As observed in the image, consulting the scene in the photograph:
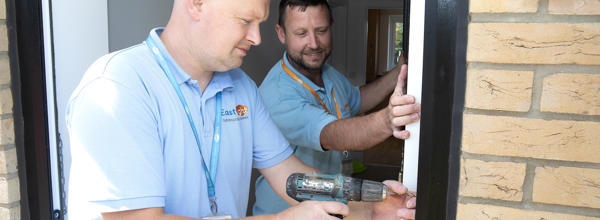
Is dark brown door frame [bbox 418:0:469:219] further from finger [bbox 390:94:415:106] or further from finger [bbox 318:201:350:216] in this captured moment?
finger [bbox 318:201:350:216]

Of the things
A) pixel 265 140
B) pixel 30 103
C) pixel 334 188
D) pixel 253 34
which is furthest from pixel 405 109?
pixel 30 103

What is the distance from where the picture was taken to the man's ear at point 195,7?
1456 mm

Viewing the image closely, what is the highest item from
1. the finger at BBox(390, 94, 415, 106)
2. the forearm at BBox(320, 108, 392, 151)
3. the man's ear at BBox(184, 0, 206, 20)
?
the man's ear at BBox(184, 0, 206, 20)

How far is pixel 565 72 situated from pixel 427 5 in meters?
0.35

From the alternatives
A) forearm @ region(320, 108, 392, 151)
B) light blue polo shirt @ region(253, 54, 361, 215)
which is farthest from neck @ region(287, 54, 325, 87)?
forearm @ region(320, 108, 392, 151)

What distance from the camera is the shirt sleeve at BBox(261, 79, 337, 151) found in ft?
7.32

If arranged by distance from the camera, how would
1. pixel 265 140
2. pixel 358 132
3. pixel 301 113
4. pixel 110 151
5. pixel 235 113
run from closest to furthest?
pixel 110 151
pixel 235 113
pixel 265 140
pixel 358 132
pixel 301 113

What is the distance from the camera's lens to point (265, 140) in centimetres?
186

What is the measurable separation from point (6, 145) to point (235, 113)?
80 cm

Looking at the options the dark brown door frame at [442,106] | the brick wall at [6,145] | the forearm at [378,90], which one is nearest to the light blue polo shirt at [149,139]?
the brick wall at [6,145]

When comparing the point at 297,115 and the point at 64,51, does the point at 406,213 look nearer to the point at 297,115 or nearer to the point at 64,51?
the point at 297,115

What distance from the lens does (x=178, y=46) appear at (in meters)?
1.55

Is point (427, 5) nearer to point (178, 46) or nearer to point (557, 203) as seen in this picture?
point (557, 203)

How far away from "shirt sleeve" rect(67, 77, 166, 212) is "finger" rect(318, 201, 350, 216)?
498mm
